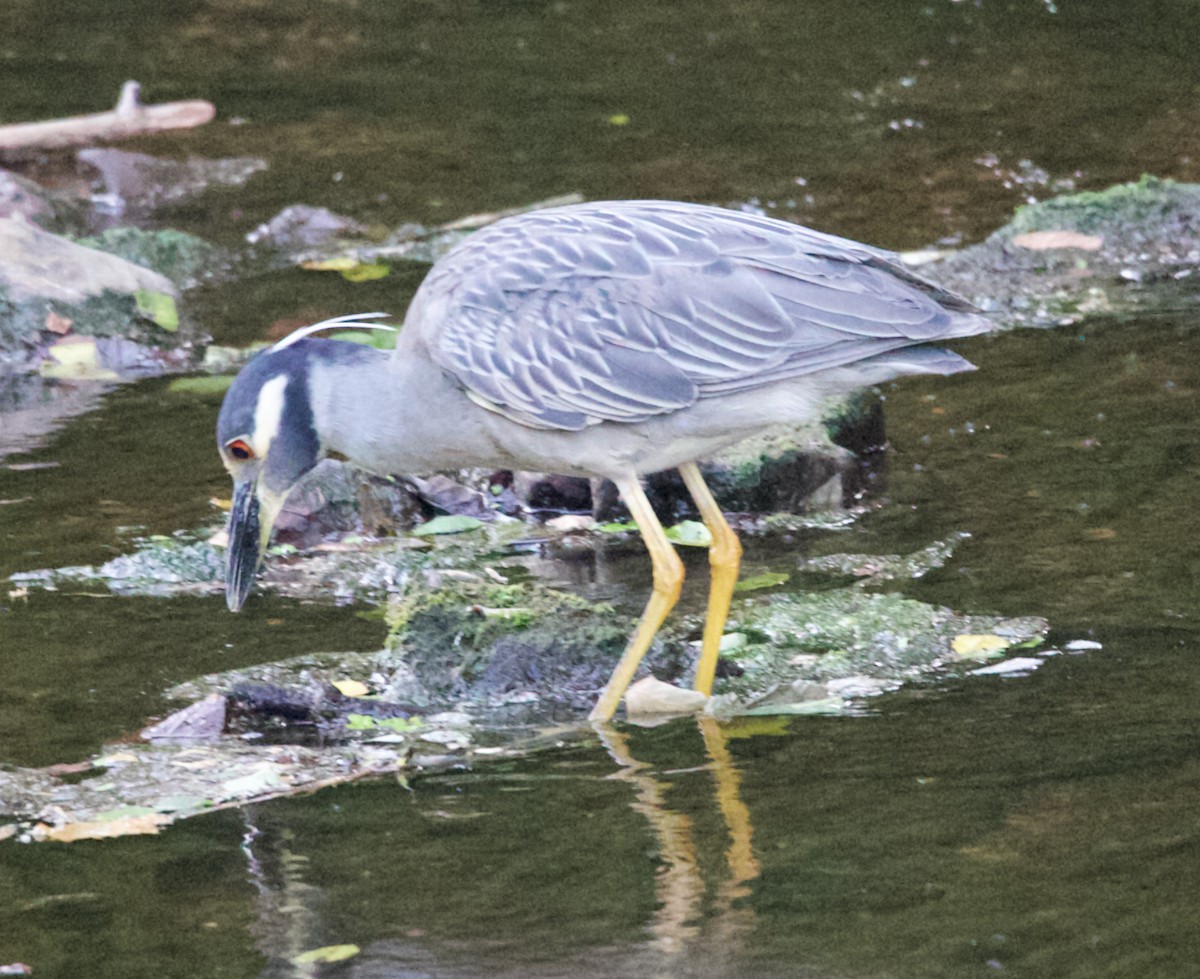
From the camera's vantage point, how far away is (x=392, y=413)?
4.98 m

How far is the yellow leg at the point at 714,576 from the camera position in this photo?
4.75 metres

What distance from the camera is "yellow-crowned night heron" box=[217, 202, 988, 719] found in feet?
16.3

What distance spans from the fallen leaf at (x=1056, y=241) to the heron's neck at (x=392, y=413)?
3.92 metres

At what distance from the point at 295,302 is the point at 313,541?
2.66 metres

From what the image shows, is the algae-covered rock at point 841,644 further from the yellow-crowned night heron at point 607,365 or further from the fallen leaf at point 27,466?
the fallen leaf at point 27,466

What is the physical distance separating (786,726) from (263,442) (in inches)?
64.7

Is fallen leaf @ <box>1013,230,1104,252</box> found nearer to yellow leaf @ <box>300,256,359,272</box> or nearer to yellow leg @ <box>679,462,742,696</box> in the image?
yellow leaf @ <box>300,256,359,272</box>

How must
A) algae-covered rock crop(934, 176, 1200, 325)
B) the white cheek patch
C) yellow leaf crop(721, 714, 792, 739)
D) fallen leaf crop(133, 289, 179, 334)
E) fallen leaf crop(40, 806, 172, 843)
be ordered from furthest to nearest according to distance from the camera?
fallen leaf crop(133, 289, 179, 334)
algae-covered rock crop(934, 176, 1200, 325)
the white cheek patch
yellow leaf crop(721, 714, 792, 739)
fallen leaf crop(40, 806, 172, 843)

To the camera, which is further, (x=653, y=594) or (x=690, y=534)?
(x=690, y=534)

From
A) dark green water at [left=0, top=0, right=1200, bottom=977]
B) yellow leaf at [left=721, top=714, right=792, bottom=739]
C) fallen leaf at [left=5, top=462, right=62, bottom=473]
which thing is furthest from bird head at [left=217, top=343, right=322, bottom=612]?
fallen leaf at [left=5, top=462, right=62, bottom=473]

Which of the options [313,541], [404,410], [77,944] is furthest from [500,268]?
[77,944]

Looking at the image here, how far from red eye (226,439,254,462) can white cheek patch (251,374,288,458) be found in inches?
0.7

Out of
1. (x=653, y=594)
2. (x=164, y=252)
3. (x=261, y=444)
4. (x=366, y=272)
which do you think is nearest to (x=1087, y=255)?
(x=366, y=272)

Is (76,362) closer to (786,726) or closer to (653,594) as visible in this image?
(653,594)
